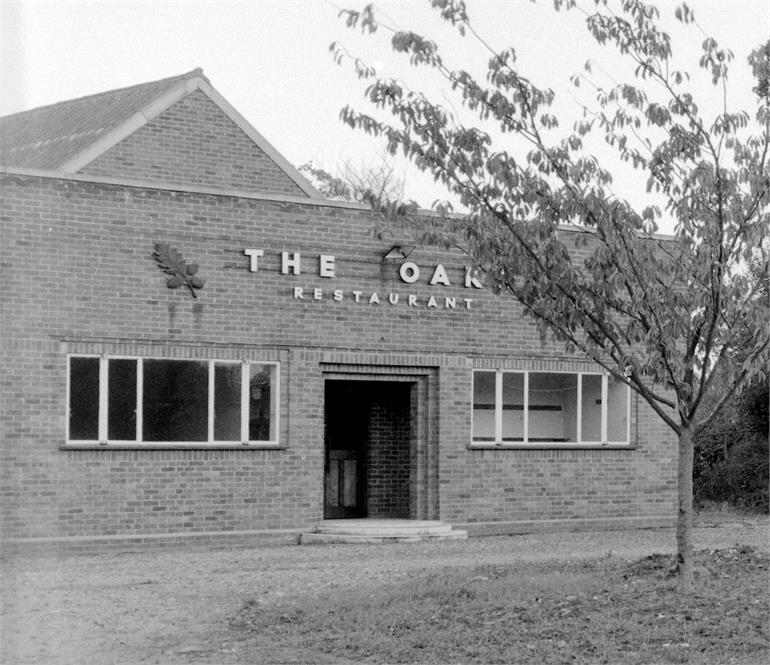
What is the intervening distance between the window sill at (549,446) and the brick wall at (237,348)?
88 mm

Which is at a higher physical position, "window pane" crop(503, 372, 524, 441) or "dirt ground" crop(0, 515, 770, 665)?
"window pane" crop(503, 372, 524, 441)

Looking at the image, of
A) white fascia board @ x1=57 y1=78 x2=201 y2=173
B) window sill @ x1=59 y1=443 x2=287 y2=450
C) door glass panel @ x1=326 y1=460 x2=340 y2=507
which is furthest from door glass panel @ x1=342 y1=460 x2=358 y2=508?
white fascia board @ x1=57 y1=78 x2=201 y2=173

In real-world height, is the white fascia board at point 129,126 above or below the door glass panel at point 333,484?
above

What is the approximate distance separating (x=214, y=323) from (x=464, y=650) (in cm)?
948

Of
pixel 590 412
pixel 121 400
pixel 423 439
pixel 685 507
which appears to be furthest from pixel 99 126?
pixel 685 507

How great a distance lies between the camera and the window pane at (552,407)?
21.3 metres

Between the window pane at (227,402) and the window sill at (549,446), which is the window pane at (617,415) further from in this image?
the window pane at (227,402)

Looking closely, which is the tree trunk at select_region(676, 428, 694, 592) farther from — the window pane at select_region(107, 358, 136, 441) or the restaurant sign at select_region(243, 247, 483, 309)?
the window pane at select_region(107, 358, 136, 441)

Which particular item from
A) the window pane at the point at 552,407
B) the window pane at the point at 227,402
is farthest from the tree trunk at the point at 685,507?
the window pane at the point at 552,407

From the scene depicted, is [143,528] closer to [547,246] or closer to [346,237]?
[346,237]

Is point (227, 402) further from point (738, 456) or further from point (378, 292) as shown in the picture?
point (738, 456)

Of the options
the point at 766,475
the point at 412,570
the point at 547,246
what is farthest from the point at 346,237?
the point at 766,475

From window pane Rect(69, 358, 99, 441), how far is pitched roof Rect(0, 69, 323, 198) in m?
3.27

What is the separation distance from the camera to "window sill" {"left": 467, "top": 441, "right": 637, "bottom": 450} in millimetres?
20672
